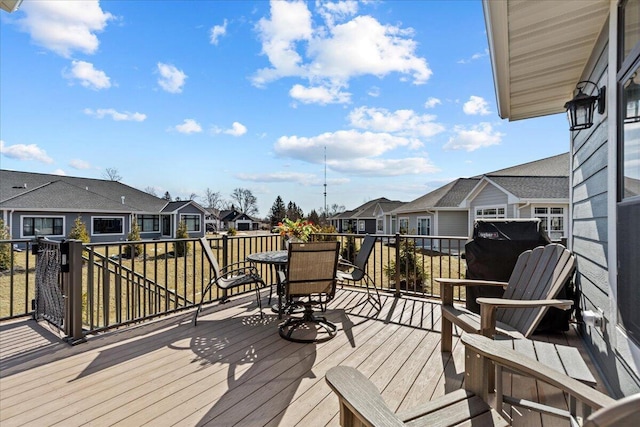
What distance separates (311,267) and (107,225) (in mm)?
20329

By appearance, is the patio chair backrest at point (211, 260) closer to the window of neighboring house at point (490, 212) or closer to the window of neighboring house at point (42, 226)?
the window of neighboring house at point (490, 212)

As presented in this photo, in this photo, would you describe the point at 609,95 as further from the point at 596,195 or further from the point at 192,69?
the point at 192,69

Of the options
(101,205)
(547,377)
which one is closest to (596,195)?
(547,377)

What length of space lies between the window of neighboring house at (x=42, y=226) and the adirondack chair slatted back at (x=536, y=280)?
21088mm

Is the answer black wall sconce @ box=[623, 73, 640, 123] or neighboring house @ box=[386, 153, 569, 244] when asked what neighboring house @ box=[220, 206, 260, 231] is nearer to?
neighboring house @ box=[386, 153, 569, 244]

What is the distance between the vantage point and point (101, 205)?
18219 millimetres

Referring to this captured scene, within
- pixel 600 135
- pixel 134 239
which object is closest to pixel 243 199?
pixel 134 239

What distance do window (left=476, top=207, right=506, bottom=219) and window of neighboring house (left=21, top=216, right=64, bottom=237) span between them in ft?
71.7

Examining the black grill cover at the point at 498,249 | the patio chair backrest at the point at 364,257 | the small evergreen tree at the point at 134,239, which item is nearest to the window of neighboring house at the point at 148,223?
the small evergreen tree at the point at 134,239

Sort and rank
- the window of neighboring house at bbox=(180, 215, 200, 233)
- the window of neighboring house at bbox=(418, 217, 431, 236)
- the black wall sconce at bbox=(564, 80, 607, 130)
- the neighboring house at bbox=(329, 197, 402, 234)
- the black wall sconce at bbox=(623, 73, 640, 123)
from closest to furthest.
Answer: the black wall sconce at bbox=(623, 73, 640, 123), the black wall sconce at bbox=(564, 80, 607, 130), the window of neighboring house at bbox=(418, 217, 431, 236), the window of neighboring house at bbox=(180, 215, 200, 233), the neighboring house at bbox=(329, 197, 402, 234)

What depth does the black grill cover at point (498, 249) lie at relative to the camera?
3.55 m

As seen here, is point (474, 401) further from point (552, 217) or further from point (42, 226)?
point (42, 226)

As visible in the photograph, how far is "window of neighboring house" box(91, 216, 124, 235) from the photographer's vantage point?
18.1m

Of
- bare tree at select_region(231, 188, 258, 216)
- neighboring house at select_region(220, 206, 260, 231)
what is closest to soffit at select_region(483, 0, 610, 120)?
neighboring house at select_region(220, 206, 260, 231)
